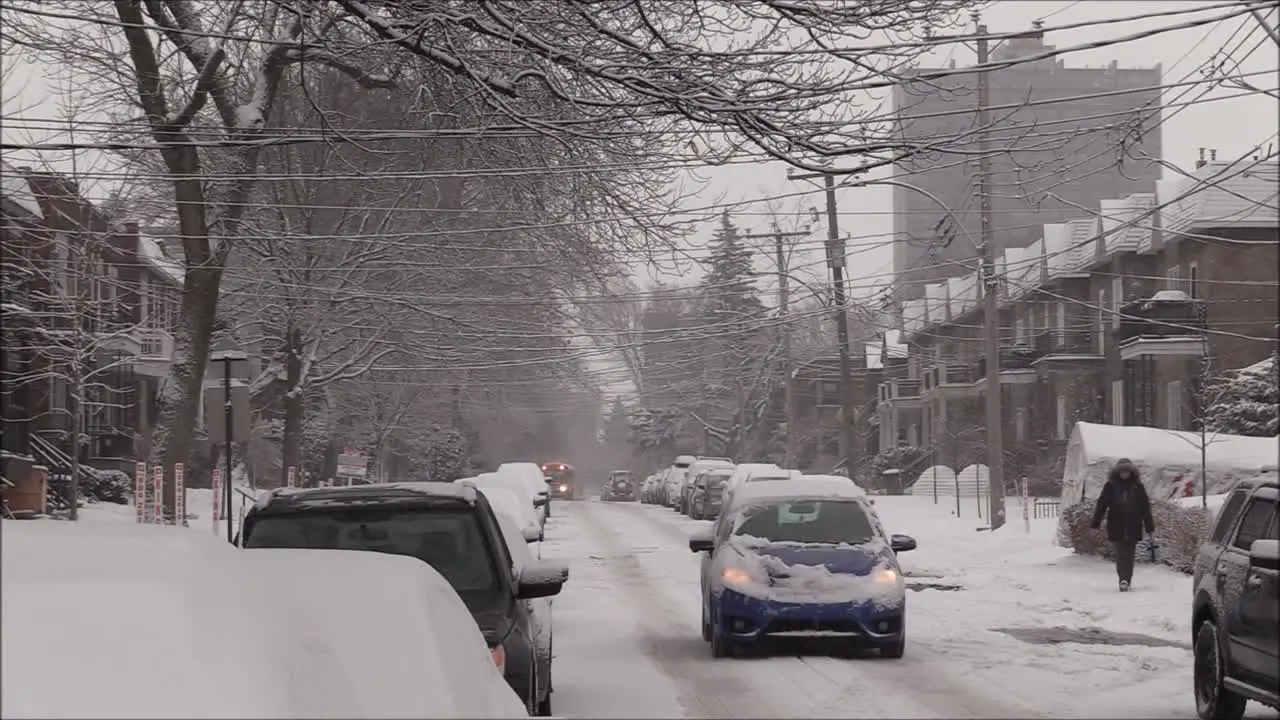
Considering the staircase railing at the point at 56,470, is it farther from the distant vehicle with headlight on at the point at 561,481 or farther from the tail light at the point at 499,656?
the distant vehicle with headlight on at the point at 561,481

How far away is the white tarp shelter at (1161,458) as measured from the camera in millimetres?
24125

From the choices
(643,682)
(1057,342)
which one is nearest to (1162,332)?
(1057,342)

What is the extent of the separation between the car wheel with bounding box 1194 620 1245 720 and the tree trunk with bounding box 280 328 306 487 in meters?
27.8

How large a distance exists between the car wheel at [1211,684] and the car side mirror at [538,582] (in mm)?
4372

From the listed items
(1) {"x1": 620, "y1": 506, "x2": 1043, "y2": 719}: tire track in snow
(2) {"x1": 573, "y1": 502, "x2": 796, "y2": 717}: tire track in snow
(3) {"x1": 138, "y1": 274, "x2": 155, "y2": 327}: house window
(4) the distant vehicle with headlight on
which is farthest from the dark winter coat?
(4) the distant vehicle with headlight on

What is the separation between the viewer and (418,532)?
10742mm

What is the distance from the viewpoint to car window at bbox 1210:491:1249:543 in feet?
38.8

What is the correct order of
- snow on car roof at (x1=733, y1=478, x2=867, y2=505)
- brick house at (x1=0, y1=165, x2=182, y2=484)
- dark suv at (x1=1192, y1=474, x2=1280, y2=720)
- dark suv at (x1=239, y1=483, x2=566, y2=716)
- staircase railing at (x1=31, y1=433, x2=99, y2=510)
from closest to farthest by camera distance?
1. dark suv at (x1=1192, y1=474, x2=1280, y2=720)
2. dark suv at (x1=239, y1=483, x2=566, y2=716)
3. snow on car roof at (x1=733, y1=478, x2=867, y2=505)
4. brick house at (x1=0, y1=165, x2=182, y2=484)
5. staircase railing at (x1=31, y1=433, x2=99, y2=510)

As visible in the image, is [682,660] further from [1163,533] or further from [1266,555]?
[1163,533]

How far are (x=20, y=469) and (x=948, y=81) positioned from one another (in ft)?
79.1

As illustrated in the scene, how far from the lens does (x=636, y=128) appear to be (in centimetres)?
1750

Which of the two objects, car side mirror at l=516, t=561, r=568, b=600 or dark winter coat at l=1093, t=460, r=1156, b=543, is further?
dark winter coat at l=1093, t=460, r=1156, b=543

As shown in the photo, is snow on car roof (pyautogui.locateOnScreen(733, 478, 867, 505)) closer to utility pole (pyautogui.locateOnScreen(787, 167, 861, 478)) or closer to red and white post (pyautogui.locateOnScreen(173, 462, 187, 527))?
red and white post (pyautogui.locateOnScreen(173, 462, 187, 527))

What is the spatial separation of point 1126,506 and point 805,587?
7.74m
